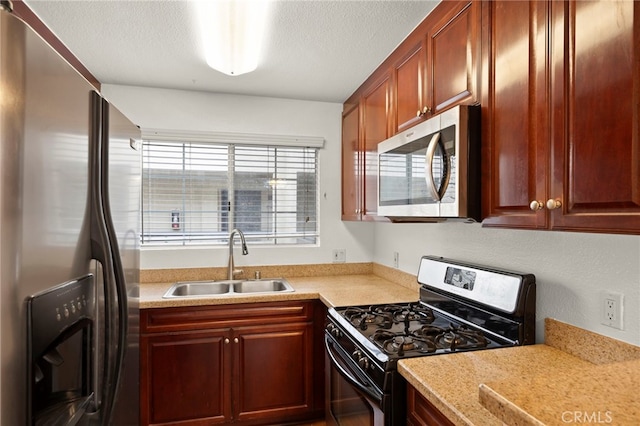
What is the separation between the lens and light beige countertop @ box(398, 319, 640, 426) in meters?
0.63

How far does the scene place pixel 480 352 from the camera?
1.29 metres

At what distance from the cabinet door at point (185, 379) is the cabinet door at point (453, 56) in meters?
1.82

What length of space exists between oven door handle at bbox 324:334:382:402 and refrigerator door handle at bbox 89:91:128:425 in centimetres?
86

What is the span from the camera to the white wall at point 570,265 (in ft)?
3.57

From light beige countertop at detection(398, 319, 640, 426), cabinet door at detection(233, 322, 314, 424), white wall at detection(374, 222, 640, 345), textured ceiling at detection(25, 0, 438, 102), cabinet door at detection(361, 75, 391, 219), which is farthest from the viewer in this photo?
cabinet door at detection(233, 322, 314, 424)

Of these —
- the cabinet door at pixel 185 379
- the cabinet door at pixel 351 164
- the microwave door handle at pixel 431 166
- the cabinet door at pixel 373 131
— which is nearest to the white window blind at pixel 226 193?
the cabinet door at pixel 351 164

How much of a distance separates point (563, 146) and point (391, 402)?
0.99 meters

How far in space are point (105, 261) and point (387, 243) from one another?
2.15 m

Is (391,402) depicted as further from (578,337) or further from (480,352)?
(578,337)

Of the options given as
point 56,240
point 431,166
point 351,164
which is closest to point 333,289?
point 351,164

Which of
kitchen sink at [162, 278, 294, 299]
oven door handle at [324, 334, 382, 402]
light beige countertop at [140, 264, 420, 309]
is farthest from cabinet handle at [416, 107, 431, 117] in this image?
kitchen sink at [162, 278, 294, 299]

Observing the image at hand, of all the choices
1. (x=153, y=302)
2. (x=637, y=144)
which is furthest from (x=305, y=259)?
(x=637, y=144)

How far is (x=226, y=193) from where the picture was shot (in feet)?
9.33

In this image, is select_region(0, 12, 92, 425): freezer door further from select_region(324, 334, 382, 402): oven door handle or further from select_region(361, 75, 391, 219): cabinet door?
select_region(361, 75, 391, 219): cabinet door
